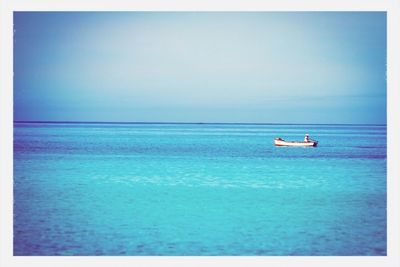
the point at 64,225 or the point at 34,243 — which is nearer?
the point at 34,243

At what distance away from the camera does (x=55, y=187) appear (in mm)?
11078

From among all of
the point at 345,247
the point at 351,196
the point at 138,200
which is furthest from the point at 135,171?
the point at 345,247

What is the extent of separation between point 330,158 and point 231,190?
32.0 ft

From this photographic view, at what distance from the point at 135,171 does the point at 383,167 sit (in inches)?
311

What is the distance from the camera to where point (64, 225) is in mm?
7496

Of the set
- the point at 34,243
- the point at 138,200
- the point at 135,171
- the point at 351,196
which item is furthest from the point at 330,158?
the point at 34,243
